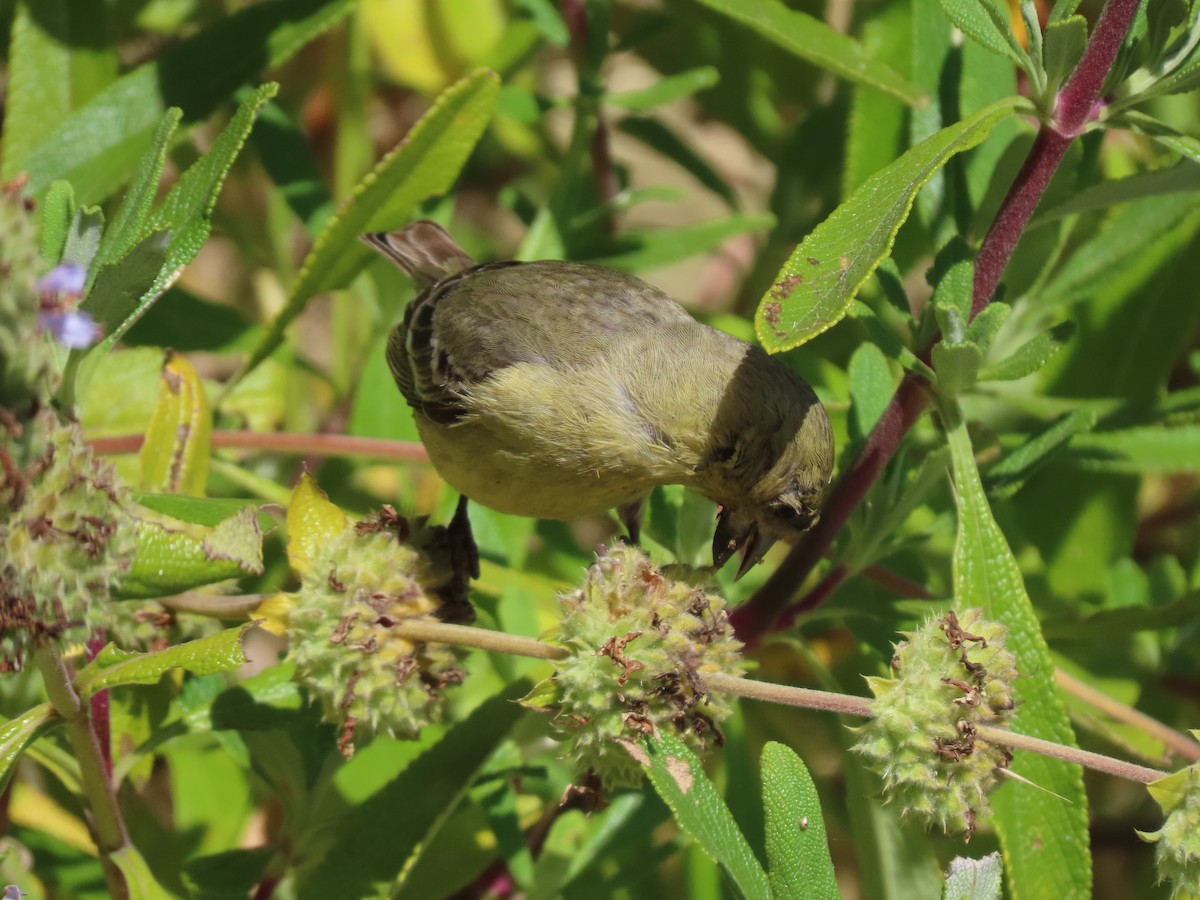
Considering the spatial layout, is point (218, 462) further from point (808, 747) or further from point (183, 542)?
point (808, 747)

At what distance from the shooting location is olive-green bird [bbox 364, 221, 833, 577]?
9.53 feet

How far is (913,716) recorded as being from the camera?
6.88 feet

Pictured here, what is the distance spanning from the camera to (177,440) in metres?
2.95

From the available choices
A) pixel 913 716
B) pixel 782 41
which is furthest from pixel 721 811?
pixel 782 41

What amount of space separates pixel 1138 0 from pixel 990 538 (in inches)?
40.1

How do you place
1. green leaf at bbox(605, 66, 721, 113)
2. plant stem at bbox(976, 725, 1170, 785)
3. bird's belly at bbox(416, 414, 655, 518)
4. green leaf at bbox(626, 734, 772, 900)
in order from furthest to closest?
green leaf at bbox(605, 66, 721, 113) → bird's belly at bbox(416, 414, 655, 518) → green leaf at bbox(626, 734, 772, 900) → plant stem at bbox(976, 725, 1170, 785)

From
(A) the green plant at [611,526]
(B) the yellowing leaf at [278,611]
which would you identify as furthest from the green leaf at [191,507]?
(B) the yellowing leaf at [278,611]

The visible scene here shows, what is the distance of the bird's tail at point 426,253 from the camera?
13.5 ft

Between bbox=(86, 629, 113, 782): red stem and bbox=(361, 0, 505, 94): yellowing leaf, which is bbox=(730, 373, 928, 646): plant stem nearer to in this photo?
bbox=(86, 629, 113, 782): red stem

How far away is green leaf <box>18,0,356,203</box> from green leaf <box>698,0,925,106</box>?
1119mm

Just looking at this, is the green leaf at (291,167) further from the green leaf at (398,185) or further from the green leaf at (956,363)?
the green leaf at (956,363)

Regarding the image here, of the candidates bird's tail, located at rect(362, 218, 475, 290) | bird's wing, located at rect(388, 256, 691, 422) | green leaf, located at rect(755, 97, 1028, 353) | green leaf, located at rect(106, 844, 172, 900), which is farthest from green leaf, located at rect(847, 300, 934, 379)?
bird's tail, located at rect(362, 218, 475, 290)

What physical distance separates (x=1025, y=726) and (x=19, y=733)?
5.99 feet

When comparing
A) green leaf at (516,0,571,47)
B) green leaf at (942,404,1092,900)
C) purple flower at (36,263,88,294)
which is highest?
green leaf at (516,0,571,47)
